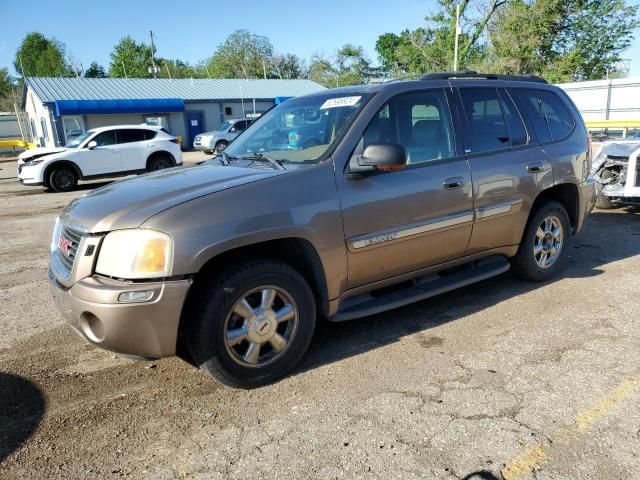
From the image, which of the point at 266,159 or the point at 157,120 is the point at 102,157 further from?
the point at 157,120

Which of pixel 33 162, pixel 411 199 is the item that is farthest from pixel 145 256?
pixel 33 162

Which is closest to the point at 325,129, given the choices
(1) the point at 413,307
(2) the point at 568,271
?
(1) the point at 413,307

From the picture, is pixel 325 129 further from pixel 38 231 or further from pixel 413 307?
pixel 38 231

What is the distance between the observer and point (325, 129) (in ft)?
12.0

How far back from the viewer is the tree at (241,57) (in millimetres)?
78375

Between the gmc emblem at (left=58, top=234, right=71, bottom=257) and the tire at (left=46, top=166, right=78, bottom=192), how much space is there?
11843 mm

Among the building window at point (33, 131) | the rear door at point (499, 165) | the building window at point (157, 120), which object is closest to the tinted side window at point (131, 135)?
the rear door at point (499, 165)

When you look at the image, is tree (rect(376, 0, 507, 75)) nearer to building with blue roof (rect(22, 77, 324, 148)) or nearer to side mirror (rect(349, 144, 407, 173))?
building with blue roof (rect(22, 77, 324, 148))

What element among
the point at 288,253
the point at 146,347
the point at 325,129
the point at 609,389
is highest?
the point at 325,129

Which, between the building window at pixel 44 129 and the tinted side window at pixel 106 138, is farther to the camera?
the building window at pixel 44 129

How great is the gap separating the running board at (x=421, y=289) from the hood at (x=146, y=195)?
1.08 meters

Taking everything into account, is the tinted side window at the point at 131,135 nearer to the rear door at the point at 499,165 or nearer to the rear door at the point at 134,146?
the rear door at the point at 134,146

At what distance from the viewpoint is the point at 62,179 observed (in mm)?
13812

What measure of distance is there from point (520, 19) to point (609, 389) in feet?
116
